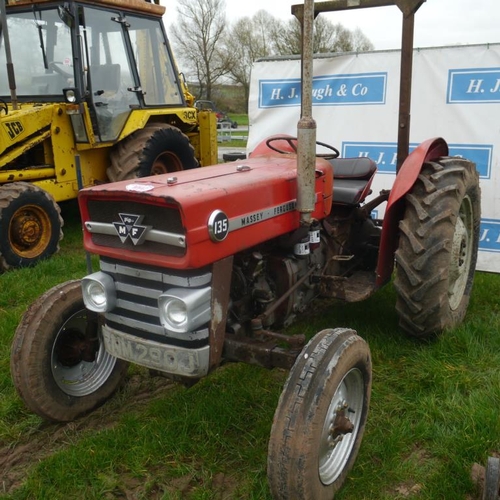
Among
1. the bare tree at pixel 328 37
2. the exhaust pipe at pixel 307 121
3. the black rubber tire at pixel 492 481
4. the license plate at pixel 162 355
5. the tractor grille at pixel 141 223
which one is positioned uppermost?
the bare tree at pixel 328 37

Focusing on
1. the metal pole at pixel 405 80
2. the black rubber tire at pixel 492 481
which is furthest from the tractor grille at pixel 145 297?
the metal pole at pixel 405 80

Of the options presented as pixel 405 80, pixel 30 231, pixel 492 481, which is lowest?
pixel 492 481

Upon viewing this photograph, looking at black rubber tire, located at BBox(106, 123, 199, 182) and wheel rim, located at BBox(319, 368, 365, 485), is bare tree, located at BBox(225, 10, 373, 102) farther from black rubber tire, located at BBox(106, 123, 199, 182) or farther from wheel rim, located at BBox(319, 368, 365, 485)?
wheel rim, located at BBox(319, 368, 365, 485)

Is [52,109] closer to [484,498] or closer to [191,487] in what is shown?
[191,487]

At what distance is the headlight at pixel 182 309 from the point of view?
2.15 meters

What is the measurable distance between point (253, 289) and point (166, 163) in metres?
4.33

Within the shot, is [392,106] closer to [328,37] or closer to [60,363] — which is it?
[60,363]

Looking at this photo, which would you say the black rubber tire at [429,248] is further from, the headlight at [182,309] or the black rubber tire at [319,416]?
the headlight at [182,309]

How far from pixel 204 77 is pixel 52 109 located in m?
23.7

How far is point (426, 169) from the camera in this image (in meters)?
3.43

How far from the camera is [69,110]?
5.72 meters

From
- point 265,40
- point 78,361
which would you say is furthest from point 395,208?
point 265,40

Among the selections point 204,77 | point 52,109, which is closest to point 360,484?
point 52,109

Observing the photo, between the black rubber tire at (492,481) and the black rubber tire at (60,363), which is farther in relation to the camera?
the black rubber tire at (60,363)
